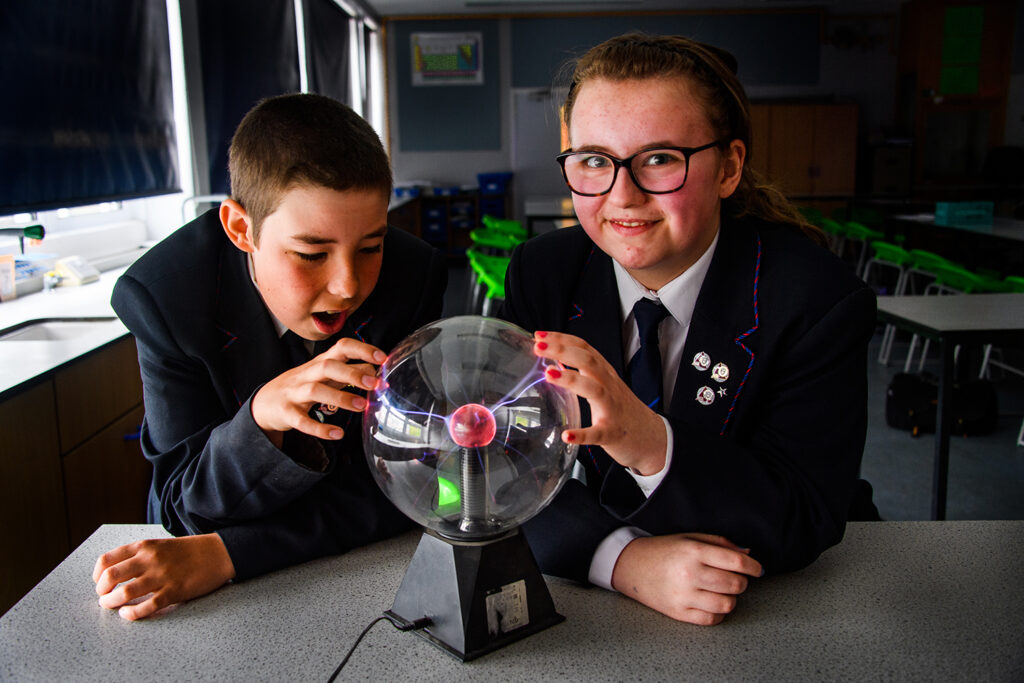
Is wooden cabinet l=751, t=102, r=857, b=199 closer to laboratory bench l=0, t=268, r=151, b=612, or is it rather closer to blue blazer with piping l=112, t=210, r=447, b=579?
laboratory bench l=0, t=268, r=151, b=612

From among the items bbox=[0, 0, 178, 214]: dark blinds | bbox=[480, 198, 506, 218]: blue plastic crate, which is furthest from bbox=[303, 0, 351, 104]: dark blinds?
bbox=[0, 0, 178, 214]: dark blinds

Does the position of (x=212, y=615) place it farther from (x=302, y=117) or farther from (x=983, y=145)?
(x=983, y=145)

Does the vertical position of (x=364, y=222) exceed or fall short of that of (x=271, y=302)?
it exceeds it

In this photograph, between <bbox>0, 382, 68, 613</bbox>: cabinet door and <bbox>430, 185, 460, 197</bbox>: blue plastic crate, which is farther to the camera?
<bbox>430, 185, 460, 197</bbox>: blue plastic crate

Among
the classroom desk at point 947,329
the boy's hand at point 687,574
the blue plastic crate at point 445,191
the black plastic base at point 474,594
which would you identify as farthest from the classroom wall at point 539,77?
the black plastic base at point 474,594

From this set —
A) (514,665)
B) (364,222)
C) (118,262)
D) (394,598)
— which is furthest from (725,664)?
(118,262)

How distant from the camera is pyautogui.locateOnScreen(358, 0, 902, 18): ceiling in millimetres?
9008

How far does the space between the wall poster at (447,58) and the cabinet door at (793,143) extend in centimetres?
363

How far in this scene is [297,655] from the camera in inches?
33.2

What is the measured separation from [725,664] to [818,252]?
2.10 ft

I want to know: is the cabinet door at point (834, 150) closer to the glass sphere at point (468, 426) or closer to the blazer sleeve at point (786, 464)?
the blazer sleeve at point (786, 464)

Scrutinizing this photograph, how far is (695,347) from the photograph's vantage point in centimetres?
115

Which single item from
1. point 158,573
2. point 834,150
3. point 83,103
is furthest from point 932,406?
point 834,150

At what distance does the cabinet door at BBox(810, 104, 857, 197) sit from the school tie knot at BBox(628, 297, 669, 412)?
8.95 meters
